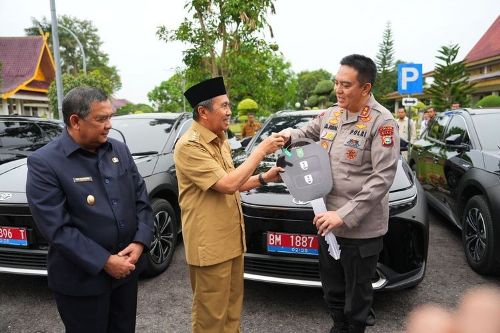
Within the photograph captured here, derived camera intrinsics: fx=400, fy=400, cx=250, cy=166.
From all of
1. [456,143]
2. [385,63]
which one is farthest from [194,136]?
[385,63]

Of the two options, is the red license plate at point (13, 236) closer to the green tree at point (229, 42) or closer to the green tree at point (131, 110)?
the green tree at point (229, 42)

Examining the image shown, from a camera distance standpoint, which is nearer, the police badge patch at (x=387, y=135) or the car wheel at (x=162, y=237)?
the police badge patch at (x=387, y=135)

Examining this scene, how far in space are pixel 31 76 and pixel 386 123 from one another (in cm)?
2691

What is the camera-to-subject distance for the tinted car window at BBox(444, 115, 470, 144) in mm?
4369

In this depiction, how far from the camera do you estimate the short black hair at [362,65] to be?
2088 millimetres

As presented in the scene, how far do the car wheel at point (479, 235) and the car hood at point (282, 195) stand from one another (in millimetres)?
896

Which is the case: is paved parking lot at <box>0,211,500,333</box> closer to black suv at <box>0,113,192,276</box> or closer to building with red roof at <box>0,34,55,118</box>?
black suv at <box>0,113,192,276</box>

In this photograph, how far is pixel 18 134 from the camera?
5.20 metres

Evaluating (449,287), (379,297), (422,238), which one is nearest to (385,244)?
(422,238)

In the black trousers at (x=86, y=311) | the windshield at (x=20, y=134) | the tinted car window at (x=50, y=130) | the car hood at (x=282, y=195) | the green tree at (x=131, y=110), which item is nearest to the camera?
the black trousers at (x=86, y=311)

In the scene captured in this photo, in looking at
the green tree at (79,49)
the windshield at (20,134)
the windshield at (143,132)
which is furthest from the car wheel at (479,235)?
the green tree at (79,49)

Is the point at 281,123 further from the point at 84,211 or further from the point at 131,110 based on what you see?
the point at 131,110

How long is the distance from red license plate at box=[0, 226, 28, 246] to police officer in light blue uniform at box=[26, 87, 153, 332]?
1.51m

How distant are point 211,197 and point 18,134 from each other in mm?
4176
